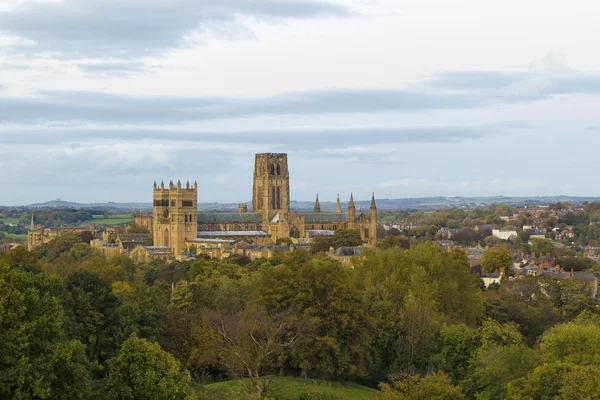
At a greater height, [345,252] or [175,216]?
[175,216]

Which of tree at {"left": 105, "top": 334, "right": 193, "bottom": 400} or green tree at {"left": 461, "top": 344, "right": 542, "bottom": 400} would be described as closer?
tree at {"left": 105, "top": 334, "right": 193, "bottom": 400}

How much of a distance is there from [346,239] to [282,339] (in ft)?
286

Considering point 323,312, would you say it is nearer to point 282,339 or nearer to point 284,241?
point 282,339

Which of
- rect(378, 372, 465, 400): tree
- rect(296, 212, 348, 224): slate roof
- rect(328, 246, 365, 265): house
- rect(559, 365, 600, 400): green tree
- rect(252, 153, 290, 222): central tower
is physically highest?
rect(252, 153, 290, 222): central tower

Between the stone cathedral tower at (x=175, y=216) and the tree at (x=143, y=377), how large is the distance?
11053cm

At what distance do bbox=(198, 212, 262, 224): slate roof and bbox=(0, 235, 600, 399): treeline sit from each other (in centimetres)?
9379

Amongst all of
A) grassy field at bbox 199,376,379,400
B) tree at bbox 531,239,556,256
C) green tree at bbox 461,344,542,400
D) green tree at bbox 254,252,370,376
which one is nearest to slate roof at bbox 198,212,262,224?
tree at bbox 531,239,556,256

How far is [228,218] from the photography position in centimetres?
16400

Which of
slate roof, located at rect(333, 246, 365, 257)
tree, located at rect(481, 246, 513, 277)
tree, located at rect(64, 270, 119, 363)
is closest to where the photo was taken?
tree, located at rect(64, 270, 119, 363)

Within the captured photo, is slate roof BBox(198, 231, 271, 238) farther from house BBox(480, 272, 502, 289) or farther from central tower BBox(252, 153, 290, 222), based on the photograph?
house BBox(480, 272, 502, 289)

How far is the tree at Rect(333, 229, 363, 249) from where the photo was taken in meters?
134

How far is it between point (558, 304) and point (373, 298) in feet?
86.7

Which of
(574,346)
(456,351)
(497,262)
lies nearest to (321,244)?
(497,262)

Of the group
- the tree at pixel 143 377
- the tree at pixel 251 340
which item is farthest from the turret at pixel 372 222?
the tree at pixel 143 377
